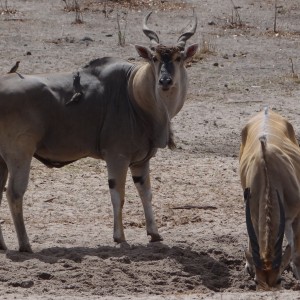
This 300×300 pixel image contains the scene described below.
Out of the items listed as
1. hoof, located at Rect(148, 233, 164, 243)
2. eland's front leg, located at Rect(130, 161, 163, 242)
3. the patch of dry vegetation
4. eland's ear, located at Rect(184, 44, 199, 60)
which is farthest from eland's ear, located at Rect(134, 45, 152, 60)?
the patch of dry vegetation

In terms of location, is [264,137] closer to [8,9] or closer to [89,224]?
[89,224]

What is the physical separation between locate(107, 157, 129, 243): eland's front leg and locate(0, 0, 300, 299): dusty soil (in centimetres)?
17

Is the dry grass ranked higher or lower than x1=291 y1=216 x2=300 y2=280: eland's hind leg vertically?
lower

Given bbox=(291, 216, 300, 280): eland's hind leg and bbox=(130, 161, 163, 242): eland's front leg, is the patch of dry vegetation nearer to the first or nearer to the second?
bbox=(130, 161, 163, 242): eland's front leg

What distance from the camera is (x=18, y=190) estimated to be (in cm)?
1116

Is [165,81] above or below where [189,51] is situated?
below

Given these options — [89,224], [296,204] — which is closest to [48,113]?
[89,224]

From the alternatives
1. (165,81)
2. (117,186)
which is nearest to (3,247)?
(117,186)

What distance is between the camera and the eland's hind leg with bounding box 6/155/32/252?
1113 cm

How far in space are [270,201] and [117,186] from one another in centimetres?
209

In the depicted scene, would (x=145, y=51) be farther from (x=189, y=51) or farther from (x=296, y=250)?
(x=296, y=250)

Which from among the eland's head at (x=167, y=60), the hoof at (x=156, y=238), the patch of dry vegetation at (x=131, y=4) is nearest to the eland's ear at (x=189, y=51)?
the eland's head at (x=167, y=60)

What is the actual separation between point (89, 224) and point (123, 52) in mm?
8556

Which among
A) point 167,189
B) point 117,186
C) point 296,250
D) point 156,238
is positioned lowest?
point 167,189
